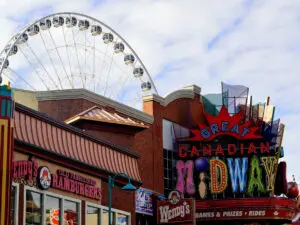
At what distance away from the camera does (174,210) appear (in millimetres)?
55562

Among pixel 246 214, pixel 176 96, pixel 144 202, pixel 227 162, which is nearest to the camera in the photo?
pixel 144 202

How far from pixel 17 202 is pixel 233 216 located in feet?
111

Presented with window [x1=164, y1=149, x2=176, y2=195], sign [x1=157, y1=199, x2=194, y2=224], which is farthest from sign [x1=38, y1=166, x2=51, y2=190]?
window [x1=164, y1=149, x2=176, y2=195]

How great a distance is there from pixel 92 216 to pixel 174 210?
1921 cm

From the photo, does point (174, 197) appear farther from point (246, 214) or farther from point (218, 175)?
point (246, 214)

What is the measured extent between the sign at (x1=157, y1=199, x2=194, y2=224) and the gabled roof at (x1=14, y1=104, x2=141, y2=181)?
45.9ft

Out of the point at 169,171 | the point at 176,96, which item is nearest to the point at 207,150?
the point at 169,171

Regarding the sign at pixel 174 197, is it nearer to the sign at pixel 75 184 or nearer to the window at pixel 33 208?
the sign at pixel 75 184

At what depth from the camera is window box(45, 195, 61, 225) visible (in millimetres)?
32916

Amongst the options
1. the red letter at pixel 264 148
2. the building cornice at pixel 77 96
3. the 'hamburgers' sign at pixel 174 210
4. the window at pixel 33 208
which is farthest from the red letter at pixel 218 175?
the window at pixel 33 208

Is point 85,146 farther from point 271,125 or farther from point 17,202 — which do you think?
point 271,125

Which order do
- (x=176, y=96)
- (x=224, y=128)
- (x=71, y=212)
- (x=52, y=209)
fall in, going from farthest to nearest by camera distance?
(x=224, y=128)
(x=176, y=96)
(x=71, y=212)
(x=52, y=209)

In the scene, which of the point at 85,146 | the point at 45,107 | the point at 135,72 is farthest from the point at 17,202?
the point at 135,72

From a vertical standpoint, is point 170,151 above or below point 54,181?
above
